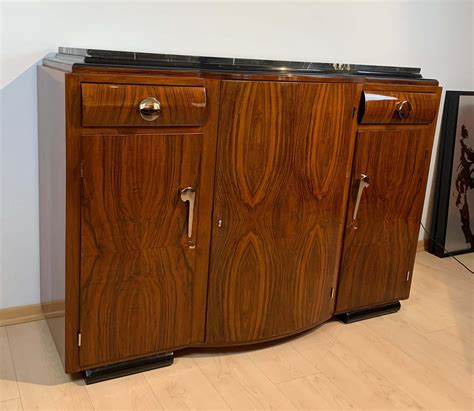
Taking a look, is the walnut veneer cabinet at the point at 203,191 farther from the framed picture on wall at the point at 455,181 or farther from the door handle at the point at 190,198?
the framed picture on wall at the point at 455,181

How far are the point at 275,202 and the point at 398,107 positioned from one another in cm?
55

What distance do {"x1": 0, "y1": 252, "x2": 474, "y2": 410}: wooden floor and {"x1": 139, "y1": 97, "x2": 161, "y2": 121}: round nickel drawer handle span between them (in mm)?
752

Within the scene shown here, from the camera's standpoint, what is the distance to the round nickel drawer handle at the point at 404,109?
1.84m

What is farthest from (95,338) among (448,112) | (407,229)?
(448,112)

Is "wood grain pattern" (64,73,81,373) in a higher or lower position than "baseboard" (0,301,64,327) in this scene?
higher

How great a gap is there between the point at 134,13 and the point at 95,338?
102cm

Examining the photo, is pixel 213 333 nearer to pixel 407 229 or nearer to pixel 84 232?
pixel 84 232

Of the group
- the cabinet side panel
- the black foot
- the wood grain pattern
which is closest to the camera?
the wood grain pattern

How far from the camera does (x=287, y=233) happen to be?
1.70m

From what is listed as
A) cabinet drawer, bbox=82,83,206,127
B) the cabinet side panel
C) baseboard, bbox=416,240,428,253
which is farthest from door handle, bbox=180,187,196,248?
baseboard, bbox=416,240,428,253

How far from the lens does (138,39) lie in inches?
72.2

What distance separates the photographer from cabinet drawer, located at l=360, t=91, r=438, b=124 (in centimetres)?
176

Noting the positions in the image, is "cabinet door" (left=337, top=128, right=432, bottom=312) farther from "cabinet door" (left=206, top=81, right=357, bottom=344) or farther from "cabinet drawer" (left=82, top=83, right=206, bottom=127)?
"cabinet drawer" (left=82, top=83, right=206, bottom=127)

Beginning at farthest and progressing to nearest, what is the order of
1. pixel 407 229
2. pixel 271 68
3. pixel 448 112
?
pixel 448 112, pixel 407 229, pixel 271 68
